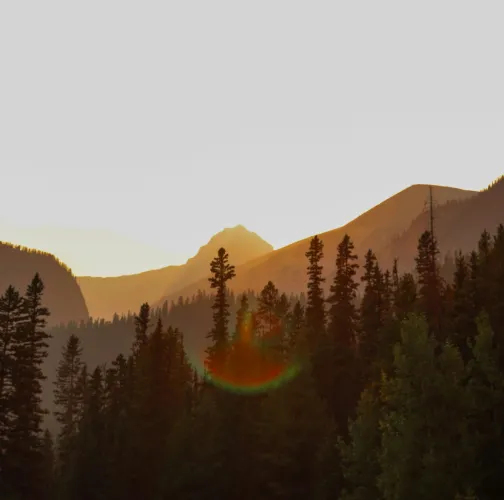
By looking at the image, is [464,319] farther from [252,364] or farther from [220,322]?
[220,322]

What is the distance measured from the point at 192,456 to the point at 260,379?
283 inches

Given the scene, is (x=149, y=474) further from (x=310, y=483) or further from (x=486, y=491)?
(x=486, y=491)

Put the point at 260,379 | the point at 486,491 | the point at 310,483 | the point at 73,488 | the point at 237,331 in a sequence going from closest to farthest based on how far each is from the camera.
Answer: the point at 486,491 → the point at 310,483 → the point at 260,379 → the point at 237,331 → the point at 73,488

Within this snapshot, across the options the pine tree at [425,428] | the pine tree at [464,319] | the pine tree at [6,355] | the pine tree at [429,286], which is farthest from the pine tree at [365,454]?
the pine tree at [6,355]

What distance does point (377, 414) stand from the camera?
115ft

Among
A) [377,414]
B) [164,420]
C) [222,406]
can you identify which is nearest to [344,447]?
[377,414]

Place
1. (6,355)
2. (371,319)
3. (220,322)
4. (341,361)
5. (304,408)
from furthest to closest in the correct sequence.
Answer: (220,322) → (371,319) → (341,361) → (6,355) → (304,408)

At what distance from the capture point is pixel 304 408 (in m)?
44.7

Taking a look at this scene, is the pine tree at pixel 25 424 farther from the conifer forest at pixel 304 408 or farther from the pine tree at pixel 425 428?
the pine tree at pixel 425 428

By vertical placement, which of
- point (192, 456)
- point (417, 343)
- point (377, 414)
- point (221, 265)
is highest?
point (221, 265)

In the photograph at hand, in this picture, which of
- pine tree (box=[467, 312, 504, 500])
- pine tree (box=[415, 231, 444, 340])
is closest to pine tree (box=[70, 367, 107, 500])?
pine tree (box=[415, 231, 444, 340])

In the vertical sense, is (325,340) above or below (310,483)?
above

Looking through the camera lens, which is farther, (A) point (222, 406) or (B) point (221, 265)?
(B) point (221, 265)

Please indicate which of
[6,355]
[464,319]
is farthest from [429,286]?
[6,355]
